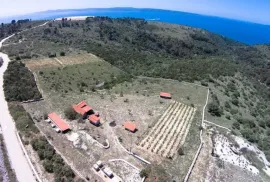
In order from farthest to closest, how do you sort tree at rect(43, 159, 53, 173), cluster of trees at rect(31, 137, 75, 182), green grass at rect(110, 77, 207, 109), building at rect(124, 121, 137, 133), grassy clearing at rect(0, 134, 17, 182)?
green grass at rect(110, 77, 207, 109) → building at rect(124, 121, 137, 133) → tree at rect(43, 159, 53, 173) → cluster of trees at rect(31, 137, 75, 182) → grassy clearing at rect(0, 134, 17, 182)

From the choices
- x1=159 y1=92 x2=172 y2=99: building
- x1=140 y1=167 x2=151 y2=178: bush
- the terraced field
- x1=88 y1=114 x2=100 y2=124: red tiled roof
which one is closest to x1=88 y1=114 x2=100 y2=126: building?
x1=88 y1=114 x2=100 y2=124: red tiled roof

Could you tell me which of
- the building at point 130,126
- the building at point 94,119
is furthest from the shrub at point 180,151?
the building at point 94,119

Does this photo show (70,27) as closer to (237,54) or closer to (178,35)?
(178,35)

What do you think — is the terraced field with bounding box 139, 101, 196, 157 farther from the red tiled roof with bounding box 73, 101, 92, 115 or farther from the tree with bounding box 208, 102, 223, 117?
the red tiled roof with bounding box 73, 101, 92, 115

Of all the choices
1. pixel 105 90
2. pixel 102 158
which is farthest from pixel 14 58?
pixel 102 158

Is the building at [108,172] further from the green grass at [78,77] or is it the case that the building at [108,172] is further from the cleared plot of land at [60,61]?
the cleared plot of land at [60,61]

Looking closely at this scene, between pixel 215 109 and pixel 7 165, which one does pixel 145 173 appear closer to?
pixel 7 165
